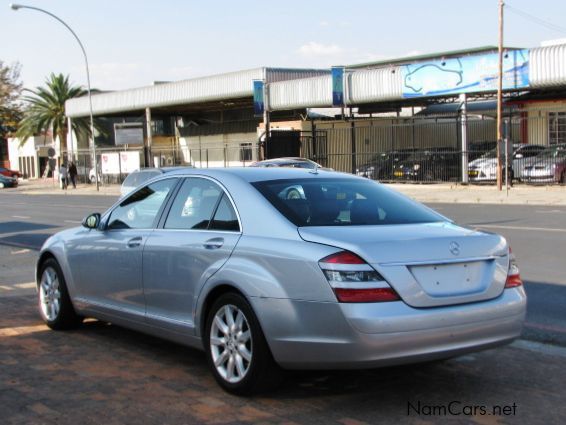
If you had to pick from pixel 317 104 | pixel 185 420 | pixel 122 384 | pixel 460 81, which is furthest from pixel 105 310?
pixel 317 104

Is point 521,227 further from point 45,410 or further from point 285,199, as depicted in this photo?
point 45,410

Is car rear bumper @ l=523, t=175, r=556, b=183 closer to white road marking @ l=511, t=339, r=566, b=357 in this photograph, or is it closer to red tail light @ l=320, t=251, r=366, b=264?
white road marking @ l=511, t=339, r=566, b=357

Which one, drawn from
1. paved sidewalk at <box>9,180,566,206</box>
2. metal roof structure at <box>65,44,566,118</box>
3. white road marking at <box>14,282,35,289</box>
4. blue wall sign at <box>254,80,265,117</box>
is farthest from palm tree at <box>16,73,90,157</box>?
white road marking at <box>14,282,35,289</box>

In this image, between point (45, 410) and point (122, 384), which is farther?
point (122, 384)

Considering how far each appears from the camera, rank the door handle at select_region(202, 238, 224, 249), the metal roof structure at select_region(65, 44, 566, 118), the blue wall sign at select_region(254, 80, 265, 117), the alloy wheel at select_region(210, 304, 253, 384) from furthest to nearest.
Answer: the blue wall sign at select_region(254, 80, 265, 117)
the metal roof structure at select_region(65, 44, 566, 118)
the door handle at select_region(202, 238, 224, 249)
the alloy wheel at select_region(210, 304, 253, 384)

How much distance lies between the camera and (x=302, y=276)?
4.75 metres

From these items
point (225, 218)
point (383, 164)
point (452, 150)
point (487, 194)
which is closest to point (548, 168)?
point (487, 194)

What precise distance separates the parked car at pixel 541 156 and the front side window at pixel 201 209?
25.5 meters

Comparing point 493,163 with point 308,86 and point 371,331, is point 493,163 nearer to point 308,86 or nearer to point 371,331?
point 308,86

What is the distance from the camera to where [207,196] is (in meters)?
5.88

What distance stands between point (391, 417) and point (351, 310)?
0.71 meters

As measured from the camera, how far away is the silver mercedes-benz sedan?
15.2 feet

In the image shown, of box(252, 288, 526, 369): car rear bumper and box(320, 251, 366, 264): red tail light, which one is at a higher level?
box(320, 251, 366, 264): red tail light

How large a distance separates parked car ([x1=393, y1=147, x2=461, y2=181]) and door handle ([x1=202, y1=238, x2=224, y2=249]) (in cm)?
2778
